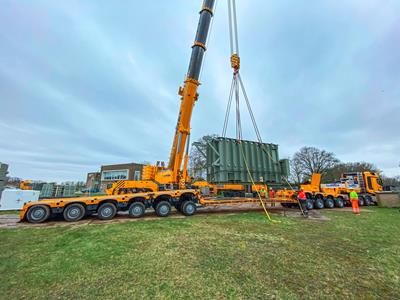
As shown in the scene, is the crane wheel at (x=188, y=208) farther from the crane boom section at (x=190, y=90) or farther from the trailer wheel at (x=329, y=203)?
the trailer wheel at (x=329, y=203)

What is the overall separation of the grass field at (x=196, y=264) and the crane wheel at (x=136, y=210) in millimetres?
2705

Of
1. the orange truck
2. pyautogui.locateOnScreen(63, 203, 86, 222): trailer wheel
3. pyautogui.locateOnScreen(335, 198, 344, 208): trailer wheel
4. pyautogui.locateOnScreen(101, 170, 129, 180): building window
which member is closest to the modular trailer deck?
pyautogui.locateOnScreen(63, 203, 86, 222): trailer wheel

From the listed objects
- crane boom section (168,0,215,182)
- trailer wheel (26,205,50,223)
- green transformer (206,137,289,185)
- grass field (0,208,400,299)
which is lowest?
grass field (0,208,400,299)

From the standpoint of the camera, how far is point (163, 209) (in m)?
8.86

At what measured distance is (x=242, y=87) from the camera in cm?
1058

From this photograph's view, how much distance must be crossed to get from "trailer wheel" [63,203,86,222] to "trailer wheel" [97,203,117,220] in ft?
2.08

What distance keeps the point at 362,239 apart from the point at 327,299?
158 inches

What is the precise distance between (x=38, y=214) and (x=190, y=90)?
858 cm

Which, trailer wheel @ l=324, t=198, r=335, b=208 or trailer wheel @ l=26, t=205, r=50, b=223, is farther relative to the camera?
trailer wheel @ l=324, t=198, r=335, b=208

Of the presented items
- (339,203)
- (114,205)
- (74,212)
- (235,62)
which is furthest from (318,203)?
(74,212)

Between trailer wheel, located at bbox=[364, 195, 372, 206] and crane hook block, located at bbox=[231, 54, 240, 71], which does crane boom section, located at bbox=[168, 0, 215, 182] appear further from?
trailer wheel, located at bbox=[364, 195, 372, 206]

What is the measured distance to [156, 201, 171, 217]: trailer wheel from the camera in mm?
8797

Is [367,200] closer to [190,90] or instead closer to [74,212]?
[190,90]

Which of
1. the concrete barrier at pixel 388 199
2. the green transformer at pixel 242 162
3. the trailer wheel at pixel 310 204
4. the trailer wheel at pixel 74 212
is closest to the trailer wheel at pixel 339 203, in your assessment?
the trailer wheel at pixel 310 204
